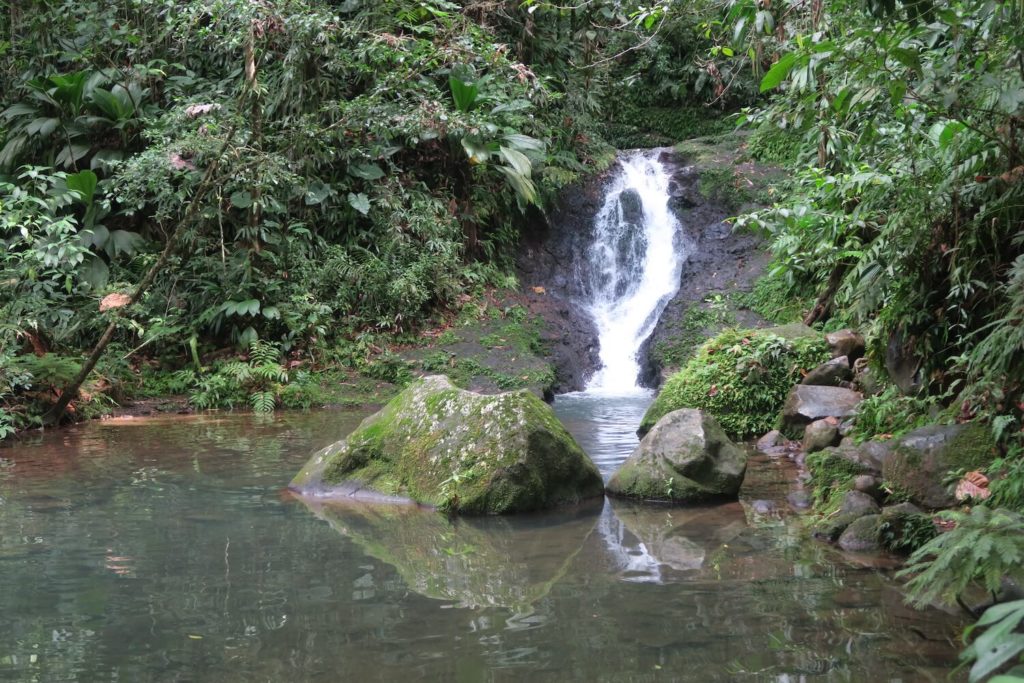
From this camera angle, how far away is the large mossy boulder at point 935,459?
18.2 ft

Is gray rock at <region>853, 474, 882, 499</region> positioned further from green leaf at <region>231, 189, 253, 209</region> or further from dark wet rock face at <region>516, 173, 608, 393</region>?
green leaf at <region>231, 189, 253, 209</region>

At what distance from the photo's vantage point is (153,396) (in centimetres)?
1214

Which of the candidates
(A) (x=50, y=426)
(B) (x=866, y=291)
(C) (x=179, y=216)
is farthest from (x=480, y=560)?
(C) (x=179, y=216)

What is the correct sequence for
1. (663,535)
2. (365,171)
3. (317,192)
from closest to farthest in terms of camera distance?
1. (663,535)
2. (317,192)
3. (365,171)

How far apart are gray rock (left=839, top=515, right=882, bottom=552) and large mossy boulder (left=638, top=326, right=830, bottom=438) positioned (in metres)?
3.55

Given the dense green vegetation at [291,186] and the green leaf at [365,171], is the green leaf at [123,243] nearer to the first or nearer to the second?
the dense green vegetation at [291,186]

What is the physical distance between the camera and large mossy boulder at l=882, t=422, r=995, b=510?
219 inches

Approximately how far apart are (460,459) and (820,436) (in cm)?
319

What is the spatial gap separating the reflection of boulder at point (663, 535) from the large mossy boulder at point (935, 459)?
3.47ft

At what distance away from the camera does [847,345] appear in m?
9.27

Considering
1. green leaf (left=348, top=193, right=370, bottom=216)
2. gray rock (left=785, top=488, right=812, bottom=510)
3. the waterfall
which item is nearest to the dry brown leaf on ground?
green leaf (left=348, top=193, right=370, bottom=216)

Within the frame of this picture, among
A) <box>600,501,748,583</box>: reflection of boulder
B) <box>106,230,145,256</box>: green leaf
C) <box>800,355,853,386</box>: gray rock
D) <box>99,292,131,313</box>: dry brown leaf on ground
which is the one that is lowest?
<box>600,501,748,583</box>: reflection of boulder

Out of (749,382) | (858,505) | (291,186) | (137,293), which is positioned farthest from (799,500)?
(291,186)

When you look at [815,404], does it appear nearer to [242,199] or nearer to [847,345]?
[847,345]
